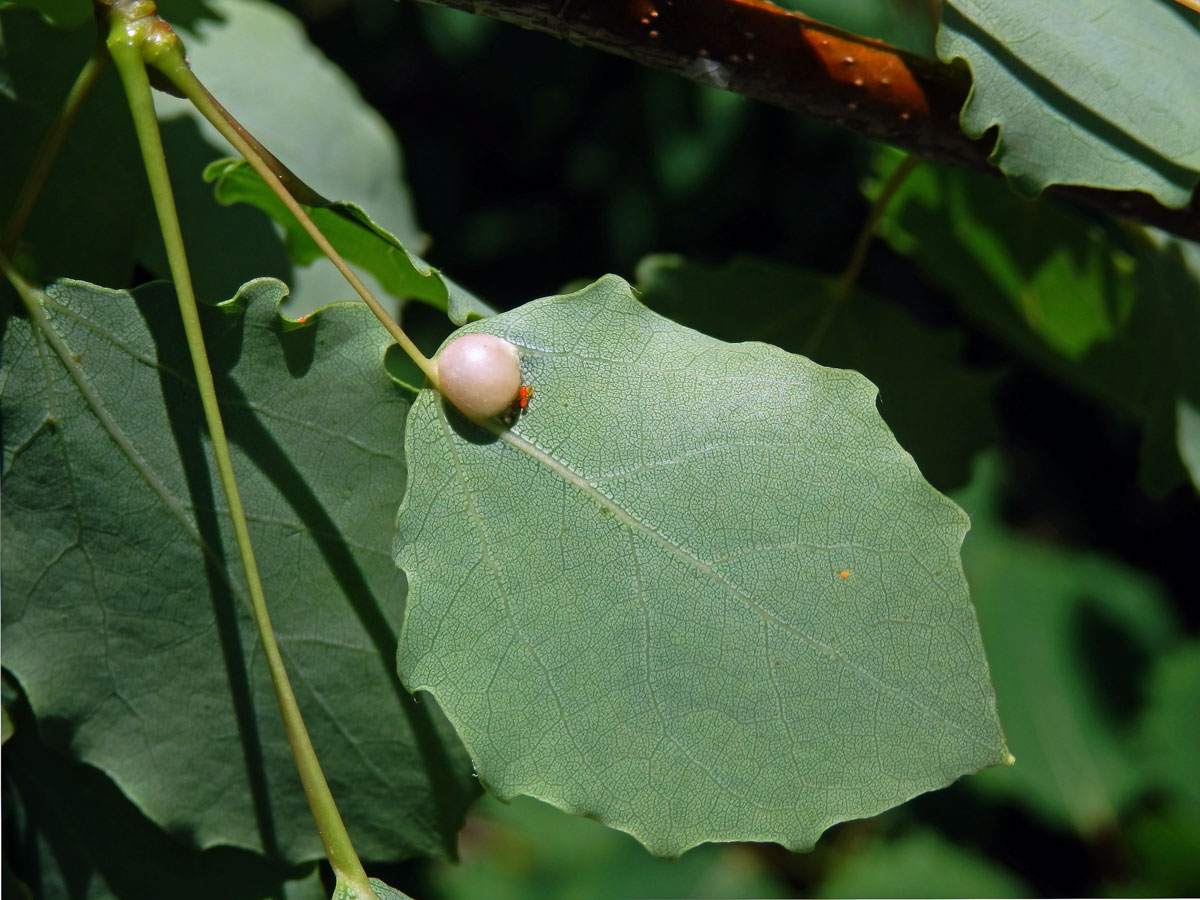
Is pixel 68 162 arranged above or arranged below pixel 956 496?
above

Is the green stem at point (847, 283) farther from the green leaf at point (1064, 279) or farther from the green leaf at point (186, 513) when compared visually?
the green leaf at point (186, 513)

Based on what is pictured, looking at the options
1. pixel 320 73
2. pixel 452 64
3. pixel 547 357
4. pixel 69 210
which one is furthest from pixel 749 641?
pixel 452 64

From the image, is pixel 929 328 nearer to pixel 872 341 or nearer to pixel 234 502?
pixel 872 341

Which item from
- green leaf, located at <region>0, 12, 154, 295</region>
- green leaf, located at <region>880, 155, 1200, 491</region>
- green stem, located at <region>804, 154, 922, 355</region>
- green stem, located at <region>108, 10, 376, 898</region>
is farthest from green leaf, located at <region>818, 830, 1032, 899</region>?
green leaf, located at <region>0, 12, 154, 295</region>

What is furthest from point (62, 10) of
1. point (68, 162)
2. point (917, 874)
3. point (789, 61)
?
point (917, 874)

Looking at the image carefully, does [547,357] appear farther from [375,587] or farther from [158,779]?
[158,779]

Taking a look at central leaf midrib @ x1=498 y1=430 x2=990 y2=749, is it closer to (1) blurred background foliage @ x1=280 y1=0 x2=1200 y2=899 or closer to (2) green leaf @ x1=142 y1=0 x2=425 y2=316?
(2) green leaf @ x1=142 y1=0 x2=425 y2=316

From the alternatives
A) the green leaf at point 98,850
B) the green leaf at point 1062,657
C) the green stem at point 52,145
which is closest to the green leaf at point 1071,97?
the green stem at point 52,145
